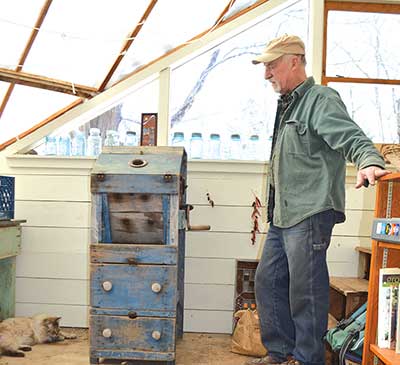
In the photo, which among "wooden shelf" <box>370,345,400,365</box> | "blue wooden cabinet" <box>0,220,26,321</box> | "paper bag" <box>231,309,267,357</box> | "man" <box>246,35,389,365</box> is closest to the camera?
"wooden shelf" <box>370,345,400,365</box>

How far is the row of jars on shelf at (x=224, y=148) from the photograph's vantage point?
3.23 meters

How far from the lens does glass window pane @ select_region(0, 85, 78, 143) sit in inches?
122

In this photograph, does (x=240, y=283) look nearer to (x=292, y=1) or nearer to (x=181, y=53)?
(x=181, y=53)

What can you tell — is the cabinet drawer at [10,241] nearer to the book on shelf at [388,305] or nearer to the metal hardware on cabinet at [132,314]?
the metal hardware on cabinet at [132,314]

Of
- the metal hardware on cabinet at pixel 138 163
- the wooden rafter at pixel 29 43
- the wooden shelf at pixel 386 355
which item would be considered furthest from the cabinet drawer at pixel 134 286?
the wooden rafter at pixel 29 43

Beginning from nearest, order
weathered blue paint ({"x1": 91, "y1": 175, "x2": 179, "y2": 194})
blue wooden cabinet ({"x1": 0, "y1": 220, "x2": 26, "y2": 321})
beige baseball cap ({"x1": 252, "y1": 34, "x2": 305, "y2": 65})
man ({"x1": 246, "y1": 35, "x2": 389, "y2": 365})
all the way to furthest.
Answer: man ({"x1": 246, "y1": 35, "x2": 389, "y2": 365}) → beige baseball cap ({"x1": 252, "y1": 34, "x2": 305, "y2": 65}) → weathered blue paint ({"x1": 91, "y1": 175, "x2": 179, "y2": 194}) → blue wooden cabinet ({"x1": 0, "y1": 220, "x2": 26, "y2": 321})

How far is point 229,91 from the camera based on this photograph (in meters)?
3.31

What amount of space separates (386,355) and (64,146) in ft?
7.81

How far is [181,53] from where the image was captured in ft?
10.6

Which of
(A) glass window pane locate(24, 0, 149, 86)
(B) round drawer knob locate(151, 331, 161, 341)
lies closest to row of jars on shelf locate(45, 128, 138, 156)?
(A) glass window pane locate(24, 0, 149, 86)

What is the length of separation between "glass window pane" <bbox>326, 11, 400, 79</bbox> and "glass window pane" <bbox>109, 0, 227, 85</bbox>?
779 mm

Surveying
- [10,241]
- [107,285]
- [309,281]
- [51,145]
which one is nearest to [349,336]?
[309,281]

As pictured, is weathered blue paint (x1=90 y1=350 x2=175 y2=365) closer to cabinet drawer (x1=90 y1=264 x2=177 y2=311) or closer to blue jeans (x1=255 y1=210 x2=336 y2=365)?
cabinet drawer (x1=90 y1=264 x2=177 y2=311)

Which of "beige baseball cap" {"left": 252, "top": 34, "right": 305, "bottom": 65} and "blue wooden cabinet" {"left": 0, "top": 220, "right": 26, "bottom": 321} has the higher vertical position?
"beige baseball cap" {"left": 252, "top": 34, "right": 305, "bottom": 65}
